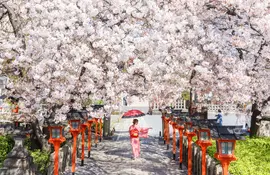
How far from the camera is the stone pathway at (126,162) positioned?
1422 cm

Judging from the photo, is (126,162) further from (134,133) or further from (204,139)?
(204,139)

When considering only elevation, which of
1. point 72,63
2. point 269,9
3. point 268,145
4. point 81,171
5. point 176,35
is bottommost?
point 81,171

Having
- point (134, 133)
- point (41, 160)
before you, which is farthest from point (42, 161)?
point (134, 133)

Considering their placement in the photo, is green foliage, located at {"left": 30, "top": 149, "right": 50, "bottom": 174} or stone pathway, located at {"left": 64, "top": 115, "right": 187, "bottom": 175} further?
stone pathway, located at {"left": 64, "top": 115, "right": 187, "bottom": 175}

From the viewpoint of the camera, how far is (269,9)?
13922 millimetres

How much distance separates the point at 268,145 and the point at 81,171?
6347 mm

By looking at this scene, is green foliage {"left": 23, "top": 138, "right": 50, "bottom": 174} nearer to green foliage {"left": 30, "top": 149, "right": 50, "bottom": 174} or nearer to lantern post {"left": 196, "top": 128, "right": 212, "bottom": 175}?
green foliage {"left": 30, "top": 149, "right": 50, "bottom": 174}

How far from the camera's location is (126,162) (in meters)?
16.1

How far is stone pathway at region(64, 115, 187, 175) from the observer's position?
46.6ft

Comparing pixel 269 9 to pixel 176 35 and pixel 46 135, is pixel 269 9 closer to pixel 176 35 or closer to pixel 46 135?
pixel 176 35

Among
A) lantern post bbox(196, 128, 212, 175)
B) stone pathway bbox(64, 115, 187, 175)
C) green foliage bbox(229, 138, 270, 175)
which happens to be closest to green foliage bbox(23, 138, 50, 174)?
stone pathway bbox(64, 115, 187, 175)

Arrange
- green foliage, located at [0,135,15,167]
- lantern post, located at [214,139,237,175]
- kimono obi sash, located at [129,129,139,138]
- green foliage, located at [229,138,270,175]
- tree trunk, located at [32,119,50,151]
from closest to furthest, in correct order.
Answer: lantern post, located at [214,139,237,175]
green foliage, located at [229,138,270,175]
green foliage, located at [0,135,15,167]
tree trunk, located at [32,119,50,151]
kimono obi sash, located at [129,129,139,138]

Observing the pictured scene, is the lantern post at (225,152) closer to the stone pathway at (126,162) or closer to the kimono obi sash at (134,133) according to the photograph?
the stone pathway at (126,162)

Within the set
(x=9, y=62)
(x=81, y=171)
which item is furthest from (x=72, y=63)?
(x=81, y=171)
